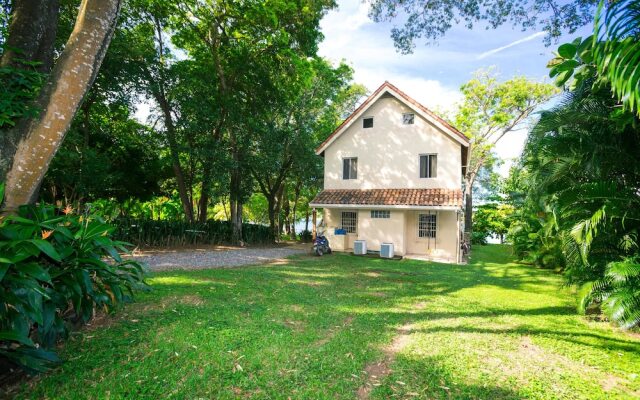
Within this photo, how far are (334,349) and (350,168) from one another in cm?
1348

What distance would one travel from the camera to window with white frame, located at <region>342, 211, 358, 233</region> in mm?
16266

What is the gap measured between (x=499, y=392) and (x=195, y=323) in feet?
13.6

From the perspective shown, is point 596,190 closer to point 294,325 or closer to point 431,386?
point 431,386

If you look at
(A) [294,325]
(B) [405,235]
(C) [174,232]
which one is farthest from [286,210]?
(A) [294,325]

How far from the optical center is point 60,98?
3379 mm

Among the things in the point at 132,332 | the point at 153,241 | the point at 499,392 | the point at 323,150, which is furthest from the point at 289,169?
the point at 499,392

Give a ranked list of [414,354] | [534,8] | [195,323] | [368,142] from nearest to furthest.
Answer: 1. [414,354]
2. [195,323]
3. [534,8]
4. [368,142]

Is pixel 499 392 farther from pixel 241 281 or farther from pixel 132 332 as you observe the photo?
→ pixel 241 281

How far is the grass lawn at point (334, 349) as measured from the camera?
317 cm

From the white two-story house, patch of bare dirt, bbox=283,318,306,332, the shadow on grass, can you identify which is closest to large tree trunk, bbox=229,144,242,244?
the white two-story house

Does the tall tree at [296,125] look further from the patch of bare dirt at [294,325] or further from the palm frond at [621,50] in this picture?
the palm frond at [621,50]

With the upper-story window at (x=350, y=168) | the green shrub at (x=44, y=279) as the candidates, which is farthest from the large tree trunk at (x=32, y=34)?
the upper-story window at (x=350, y=168)

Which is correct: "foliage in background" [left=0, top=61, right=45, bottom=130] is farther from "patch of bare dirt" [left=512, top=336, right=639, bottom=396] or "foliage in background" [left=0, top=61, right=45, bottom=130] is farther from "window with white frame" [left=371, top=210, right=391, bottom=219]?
"window with white frame" [left=371, top=210, right=391, bottom=219]

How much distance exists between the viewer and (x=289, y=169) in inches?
843
